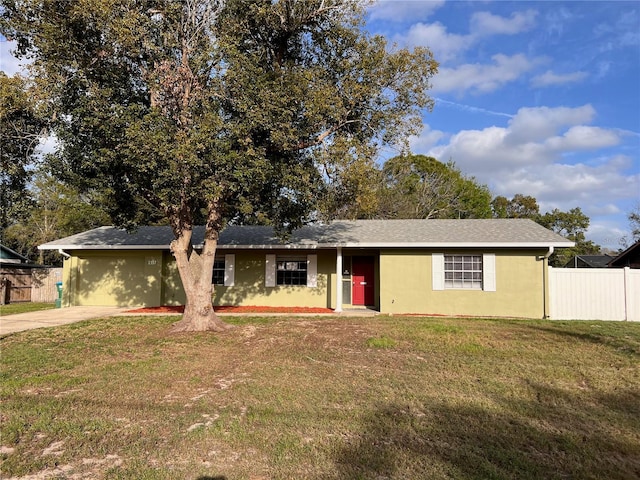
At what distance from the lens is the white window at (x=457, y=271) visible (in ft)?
47.9

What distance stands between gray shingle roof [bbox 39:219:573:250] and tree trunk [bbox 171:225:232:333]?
4.00 m

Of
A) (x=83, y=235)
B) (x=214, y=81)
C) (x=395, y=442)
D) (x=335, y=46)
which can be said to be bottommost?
(x=395, y=442)

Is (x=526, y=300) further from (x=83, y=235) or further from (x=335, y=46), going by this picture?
(x=83, y=235)

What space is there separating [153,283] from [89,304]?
282cm

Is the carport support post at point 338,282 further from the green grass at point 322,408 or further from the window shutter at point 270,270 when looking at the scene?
the green grass at point 322,408

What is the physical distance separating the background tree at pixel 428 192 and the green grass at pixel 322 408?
19982mm

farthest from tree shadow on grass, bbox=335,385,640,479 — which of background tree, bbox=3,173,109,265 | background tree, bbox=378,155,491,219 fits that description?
background tree, bbox=3,173,109,265

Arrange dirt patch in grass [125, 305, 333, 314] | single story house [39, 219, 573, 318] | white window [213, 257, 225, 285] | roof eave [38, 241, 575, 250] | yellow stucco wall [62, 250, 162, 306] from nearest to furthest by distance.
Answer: roof eave [38, 241, 575, 250] < single story house [39, 219, 573, 318] < dirt patch in grass [125, 305, 333, 314] < white window [213, 257, 225, 285] < yellow stucco wall [62, 250, 162, 306]

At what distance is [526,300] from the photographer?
1422 centimetres

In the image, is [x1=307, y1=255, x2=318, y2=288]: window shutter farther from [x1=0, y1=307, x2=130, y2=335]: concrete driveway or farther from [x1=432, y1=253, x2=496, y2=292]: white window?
[x1=0, y1=307, x2=130, y2=335]: concrete driveway

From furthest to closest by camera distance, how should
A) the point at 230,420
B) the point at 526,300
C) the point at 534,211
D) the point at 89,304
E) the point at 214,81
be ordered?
1. the point at 534,211
2. the point at 89,304
3. the point at 526,300
4. the point at 214,81
5. the point at 230,420

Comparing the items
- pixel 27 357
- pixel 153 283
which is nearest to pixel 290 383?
pixel 27 357

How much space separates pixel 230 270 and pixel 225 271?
0.72 ft

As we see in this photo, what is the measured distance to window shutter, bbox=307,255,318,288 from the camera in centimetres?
1608
